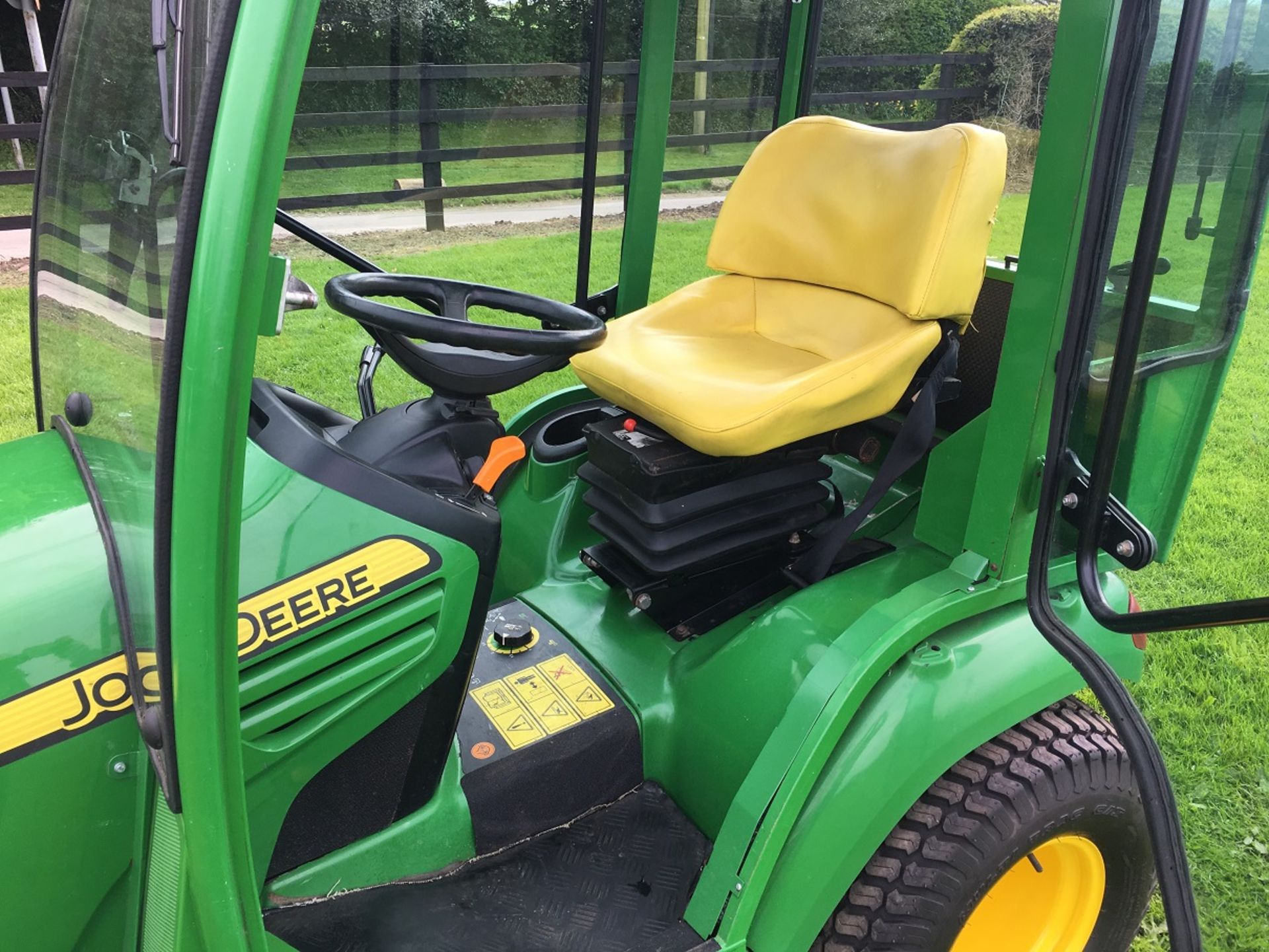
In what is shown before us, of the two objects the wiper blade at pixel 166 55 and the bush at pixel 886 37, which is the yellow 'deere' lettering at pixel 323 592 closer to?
the wiper blade at pixel 166 55

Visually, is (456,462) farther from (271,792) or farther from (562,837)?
(562,837)

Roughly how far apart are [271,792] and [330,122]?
1036mm

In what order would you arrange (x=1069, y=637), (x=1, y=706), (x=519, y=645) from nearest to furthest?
1. (x=1, y=706)
2. (x=1069, y=637)
3. (x=519, y=645)

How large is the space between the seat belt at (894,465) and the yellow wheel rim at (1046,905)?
588 millimetres

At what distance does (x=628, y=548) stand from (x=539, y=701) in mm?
306

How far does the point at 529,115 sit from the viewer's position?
1.97m

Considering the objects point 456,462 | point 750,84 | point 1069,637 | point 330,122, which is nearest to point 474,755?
point 456,462

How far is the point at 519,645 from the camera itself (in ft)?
5.76

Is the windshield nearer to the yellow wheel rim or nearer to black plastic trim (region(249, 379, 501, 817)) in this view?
black plastic trim (region(249, 379, 501, 817))

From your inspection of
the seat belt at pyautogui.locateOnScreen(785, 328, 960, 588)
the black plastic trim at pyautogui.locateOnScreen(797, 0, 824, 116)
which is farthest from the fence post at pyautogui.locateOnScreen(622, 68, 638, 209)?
the seat belt at pyautogui.locateOnScreen(785, 328, 960, 588)

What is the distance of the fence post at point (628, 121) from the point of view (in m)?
2.07

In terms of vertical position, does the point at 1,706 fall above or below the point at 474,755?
above

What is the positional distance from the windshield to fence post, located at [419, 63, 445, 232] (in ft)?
2.06

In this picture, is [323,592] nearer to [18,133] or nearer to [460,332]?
[460,332]
